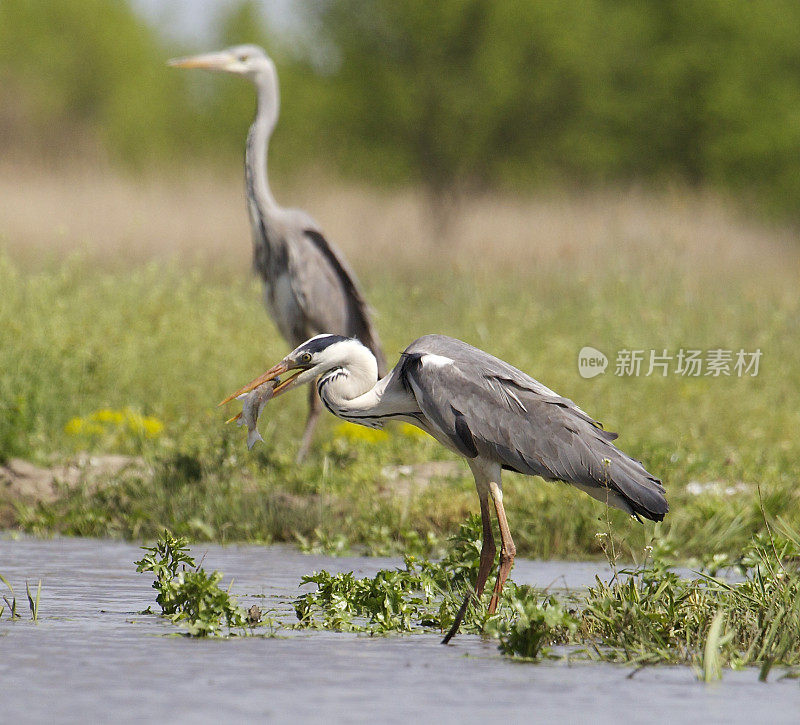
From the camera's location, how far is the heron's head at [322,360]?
5855 millimetres

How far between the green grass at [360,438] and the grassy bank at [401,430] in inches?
0.8

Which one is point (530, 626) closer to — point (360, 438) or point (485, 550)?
point (485, 550)

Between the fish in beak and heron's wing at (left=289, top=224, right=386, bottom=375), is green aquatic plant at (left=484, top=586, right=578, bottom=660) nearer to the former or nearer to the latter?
the fish in beak

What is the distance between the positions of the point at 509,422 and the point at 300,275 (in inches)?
189

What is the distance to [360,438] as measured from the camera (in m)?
9.55

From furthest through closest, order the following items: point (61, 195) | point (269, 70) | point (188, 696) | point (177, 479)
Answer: point (61, 195) < point (269, 70) < point (177, 479) < point (188, 696)

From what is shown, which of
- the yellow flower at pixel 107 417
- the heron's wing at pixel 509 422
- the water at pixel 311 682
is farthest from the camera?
the yellow flower at pixel 107 417

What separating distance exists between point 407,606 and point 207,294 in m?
7.77

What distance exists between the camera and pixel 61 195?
1025 inches

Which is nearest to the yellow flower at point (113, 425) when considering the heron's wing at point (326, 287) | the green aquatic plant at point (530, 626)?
the heron's wing at point (326, 287)

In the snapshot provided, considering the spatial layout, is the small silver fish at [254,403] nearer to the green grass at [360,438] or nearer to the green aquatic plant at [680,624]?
the green aquatic plant at [680,624]

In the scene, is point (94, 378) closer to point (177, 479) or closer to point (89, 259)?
point (177, 479)

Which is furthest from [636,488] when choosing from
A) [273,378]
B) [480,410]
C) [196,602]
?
[196,602]

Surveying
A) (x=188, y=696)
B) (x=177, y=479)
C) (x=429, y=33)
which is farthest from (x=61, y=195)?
(x=188, y=696)
